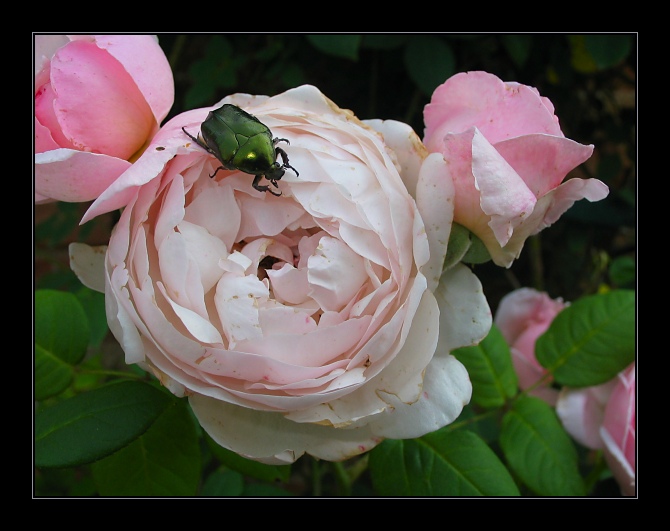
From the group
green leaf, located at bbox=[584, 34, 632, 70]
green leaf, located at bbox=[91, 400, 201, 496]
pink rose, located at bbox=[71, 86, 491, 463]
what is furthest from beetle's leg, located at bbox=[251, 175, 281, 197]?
green leaf, located at bbox=[584, 34, 632, 70]

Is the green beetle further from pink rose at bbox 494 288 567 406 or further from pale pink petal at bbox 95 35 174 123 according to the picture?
pink rose at bbox 494 288 567 406

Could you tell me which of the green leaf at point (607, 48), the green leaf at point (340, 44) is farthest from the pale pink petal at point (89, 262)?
the green leaf at point (607, 48)

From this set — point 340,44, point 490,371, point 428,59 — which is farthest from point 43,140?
point 428,59

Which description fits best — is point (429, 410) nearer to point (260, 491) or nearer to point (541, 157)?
point (541, 157)

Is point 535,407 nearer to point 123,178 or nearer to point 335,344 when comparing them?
point 335,344

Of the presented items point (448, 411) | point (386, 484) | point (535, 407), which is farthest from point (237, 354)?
point (535, 407)
